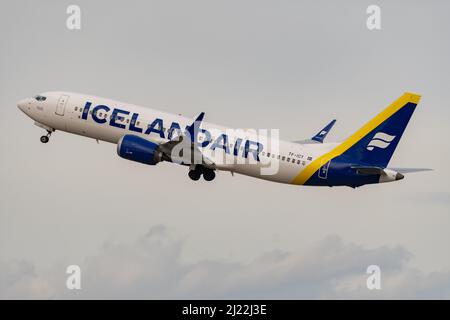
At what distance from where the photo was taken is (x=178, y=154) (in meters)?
72.1

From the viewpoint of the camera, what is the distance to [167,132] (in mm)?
72500

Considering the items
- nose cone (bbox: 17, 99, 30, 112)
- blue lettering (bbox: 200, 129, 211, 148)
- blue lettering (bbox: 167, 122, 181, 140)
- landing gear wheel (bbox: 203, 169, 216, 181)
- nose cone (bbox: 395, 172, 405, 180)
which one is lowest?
nose cone (bbox: 395, 172, 405, 180)

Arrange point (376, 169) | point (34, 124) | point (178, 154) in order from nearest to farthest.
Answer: point (376, 169) → point (178, 154) → point (34, 124)

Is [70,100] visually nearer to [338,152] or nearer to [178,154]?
[178,154]

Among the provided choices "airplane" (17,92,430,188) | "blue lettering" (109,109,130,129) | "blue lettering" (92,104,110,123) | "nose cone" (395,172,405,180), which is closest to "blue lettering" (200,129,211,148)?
"airplane" (17,92,430,188)

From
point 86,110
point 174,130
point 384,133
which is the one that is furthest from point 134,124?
point 384,133

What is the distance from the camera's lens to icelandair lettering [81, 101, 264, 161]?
70.9 m

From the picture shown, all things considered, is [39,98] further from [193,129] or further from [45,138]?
[193,129]

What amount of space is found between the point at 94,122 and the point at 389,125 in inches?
996

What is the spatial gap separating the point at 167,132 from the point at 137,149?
3.20 meters

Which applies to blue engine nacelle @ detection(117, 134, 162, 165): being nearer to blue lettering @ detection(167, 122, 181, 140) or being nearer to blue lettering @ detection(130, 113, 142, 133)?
blue lettering @ detection(167, 122, 181, 140)

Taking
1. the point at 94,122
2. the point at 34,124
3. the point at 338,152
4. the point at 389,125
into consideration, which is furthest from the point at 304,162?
the point at 34,124

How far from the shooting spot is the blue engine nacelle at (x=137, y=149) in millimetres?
70938

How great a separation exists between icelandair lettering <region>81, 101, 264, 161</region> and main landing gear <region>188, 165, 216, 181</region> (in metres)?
3.30
